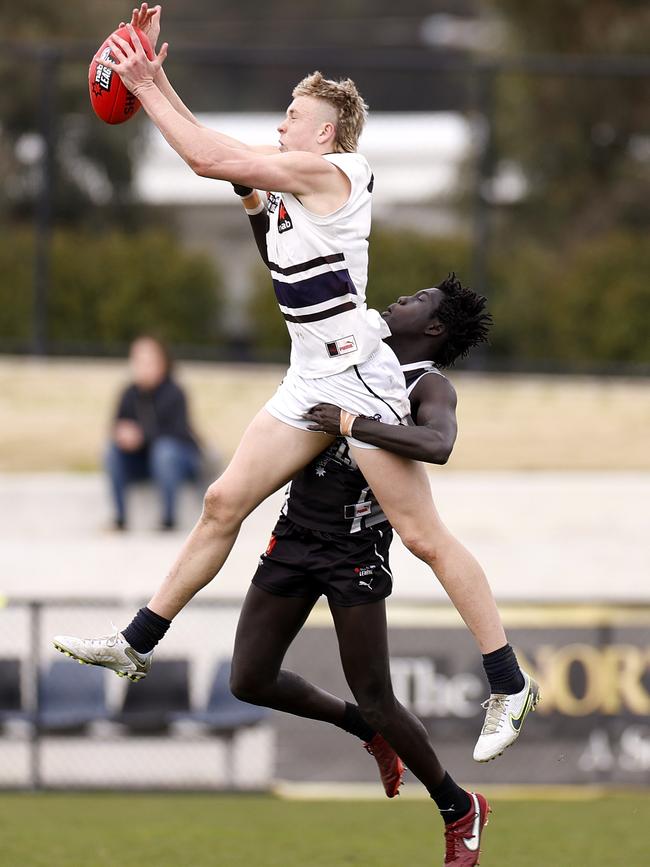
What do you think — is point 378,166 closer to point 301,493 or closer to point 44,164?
point 44,164

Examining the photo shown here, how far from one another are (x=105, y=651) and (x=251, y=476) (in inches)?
31.5

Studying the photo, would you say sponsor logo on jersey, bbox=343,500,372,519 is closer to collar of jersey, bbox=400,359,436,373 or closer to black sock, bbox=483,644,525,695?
collar of jersey, bbox=400,359,436,373

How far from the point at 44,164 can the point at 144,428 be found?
5.10 metres

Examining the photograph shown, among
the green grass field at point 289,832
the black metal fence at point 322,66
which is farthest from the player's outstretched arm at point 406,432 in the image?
the black metal fence at point 322,66

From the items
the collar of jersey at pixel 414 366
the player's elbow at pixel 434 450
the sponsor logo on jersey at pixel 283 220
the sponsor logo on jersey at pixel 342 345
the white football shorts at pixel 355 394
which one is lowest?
the player's elbow at pixel 434 450

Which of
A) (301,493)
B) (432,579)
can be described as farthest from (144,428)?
(301,493)

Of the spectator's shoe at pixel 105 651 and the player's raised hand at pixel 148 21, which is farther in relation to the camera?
the spectator's shoe at pixel 105 651

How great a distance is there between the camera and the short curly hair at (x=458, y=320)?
5.14 metres

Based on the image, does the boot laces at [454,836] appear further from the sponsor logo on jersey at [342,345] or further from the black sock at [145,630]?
the sponsor logo on jersey at [342,345]

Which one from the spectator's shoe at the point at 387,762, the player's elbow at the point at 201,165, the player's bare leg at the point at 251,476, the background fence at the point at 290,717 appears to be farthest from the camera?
the background fence at the point at 290,717

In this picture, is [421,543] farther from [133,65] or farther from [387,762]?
[133,65]

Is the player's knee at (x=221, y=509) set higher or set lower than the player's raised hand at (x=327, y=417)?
lower

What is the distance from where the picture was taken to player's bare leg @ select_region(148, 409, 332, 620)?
4957 millimetres

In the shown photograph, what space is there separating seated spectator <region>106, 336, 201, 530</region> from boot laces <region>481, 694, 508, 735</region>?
263 inches
